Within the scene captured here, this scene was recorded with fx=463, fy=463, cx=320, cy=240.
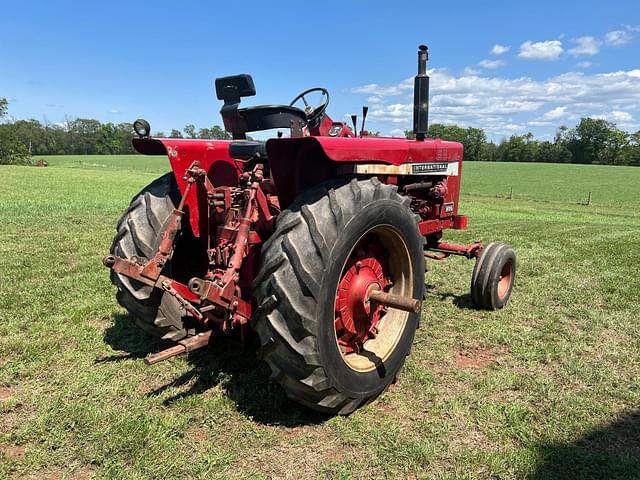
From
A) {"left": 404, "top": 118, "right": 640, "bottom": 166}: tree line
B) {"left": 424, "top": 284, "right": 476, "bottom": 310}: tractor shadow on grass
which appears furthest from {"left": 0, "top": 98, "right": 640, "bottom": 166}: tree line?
{"left": 424, "top": 284, "right": 476, "bottom": 310}: tractor shadow on grass

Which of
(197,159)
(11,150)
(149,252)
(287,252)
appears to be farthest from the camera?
(11,150)

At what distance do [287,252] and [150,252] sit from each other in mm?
1143

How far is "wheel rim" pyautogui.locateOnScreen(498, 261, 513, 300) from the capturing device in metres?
4.83

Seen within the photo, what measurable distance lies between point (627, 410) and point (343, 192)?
7.25 ft

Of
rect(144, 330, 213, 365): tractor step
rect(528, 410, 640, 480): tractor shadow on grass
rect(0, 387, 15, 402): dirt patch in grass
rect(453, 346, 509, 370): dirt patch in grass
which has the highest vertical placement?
rect(144, 330, 213, 365): tractor step

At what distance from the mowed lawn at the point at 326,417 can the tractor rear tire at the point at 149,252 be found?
351 mm

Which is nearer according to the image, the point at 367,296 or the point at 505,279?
the point at 367,296

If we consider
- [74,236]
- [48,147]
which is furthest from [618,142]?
[48,147]

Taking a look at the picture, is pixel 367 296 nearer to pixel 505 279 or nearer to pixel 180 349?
pixel 180 349

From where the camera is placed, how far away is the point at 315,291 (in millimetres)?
2309

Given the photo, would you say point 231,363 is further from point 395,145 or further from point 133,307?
point 395,145

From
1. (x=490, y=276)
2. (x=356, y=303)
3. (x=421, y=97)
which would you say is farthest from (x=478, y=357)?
(x=421, y=97)

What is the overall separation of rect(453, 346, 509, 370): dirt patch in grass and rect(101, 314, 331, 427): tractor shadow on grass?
1.32m

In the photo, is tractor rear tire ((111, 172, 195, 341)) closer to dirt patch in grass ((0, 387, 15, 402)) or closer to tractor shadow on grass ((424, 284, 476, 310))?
dirt patch in grass ((0, 387, 15, 402))
